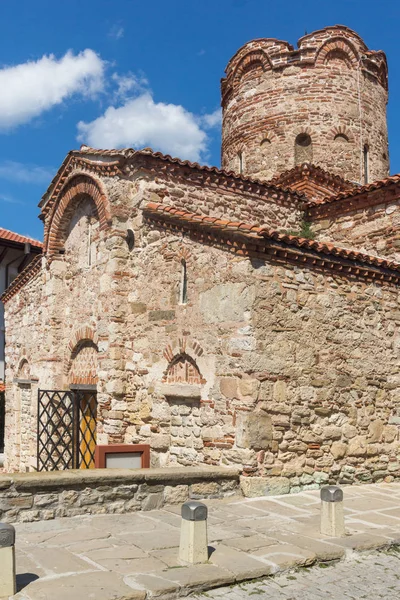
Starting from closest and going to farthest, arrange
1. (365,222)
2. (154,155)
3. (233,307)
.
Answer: (233,307), (154,155), (365,222)

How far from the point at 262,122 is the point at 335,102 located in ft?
5.69

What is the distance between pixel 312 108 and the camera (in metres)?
13.3

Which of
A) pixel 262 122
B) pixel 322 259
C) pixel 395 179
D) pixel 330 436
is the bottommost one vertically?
pixel 330 436

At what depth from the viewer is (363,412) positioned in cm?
789

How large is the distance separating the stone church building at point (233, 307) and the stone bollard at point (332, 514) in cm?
158

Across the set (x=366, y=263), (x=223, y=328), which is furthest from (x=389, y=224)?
(x=223, y=328)

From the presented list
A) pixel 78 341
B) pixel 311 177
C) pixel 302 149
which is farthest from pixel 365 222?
pixel 78 341

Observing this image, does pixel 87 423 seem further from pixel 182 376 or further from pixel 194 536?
pixel 194 536

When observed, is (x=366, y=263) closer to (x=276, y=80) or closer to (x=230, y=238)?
(x=230, y=238)

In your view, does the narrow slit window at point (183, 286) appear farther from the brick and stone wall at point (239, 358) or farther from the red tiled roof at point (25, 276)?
the red tiled roof at point (25, 276)

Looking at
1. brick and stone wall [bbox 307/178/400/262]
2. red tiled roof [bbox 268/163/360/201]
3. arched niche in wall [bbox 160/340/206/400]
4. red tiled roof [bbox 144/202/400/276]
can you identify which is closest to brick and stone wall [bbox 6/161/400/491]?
arched niche in wall [bbox 160/340/206/400]

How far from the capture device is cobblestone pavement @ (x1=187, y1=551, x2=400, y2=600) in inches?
158

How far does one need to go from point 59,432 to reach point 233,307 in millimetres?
4978

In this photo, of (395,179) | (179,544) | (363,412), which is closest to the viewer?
(179,544)
